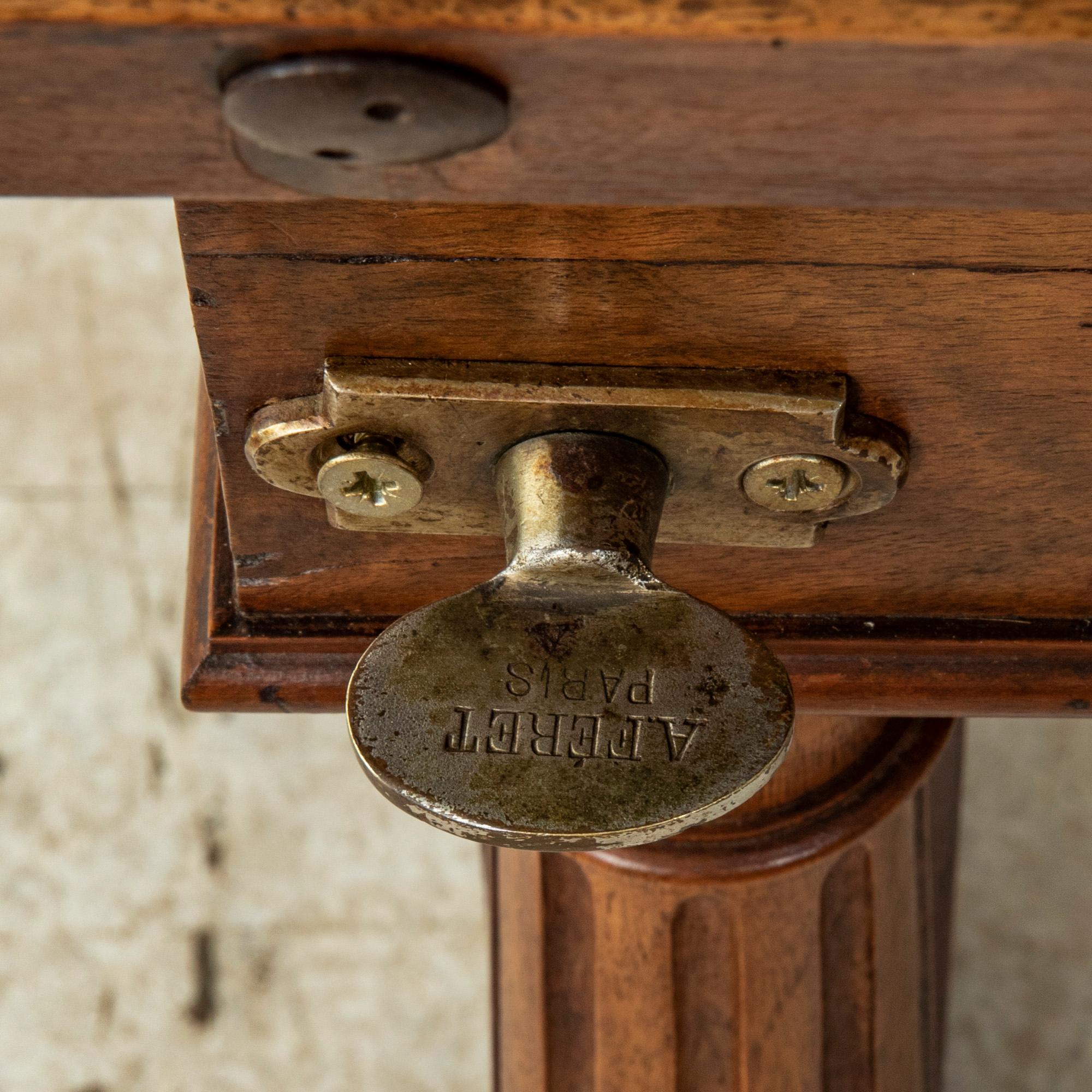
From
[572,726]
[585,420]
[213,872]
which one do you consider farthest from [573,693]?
[213,872]

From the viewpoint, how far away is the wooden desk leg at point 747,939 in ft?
3.35

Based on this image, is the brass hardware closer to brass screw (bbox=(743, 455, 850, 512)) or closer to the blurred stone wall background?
brass screw (bbox=(743, 455, 850, 512))

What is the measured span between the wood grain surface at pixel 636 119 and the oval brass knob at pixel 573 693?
0.17 m

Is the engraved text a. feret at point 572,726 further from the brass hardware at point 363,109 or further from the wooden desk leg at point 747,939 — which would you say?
the wooden desk leg at point 747,939

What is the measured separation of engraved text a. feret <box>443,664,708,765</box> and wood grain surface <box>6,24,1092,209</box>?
0.19m

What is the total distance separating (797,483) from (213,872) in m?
1.08

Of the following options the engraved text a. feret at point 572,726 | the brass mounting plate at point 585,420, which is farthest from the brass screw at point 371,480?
the engraved text a. feret at point 572,726

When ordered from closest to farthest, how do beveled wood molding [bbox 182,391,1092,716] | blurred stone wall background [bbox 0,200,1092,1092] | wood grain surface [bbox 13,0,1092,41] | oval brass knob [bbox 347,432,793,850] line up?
wood grain surface [bbox 13,0,1092,41], oval brass knob [bbox 347,432,793,850], beveled wood molding [bbox 182,391,1092,716], blurred stone wall background [bbox 0,200,1092,1092]

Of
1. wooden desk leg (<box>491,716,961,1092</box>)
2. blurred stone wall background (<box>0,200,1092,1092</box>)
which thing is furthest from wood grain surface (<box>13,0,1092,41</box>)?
blurred stone wall background (<box>0,200,1092,1092</box>)

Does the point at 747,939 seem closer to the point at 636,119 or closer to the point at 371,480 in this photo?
the point at 371,480

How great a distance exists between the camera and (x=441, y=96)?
1.53ft

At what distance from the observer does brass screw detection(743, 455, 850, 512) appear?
69 cm

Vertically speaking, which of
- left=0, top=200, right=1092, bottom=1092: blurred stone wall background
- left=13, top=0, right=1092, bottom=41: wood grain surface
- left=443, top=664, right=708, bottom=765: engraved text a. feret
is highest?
left=13, top=0, right=1092, bottom=41: wood grain surface

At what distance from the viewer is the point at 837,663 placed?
835 mm
